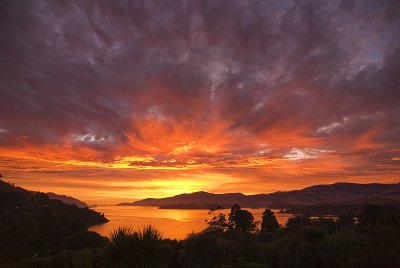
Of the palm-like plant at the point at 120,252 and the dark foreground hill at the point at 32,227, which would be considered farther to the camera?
the dark foreground hill at the point at 32,227

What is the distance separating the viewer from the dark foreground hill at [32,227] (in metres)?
60.6

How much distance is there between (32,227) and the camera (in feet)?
323

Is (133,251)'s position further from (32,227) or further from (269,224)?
(32,227)

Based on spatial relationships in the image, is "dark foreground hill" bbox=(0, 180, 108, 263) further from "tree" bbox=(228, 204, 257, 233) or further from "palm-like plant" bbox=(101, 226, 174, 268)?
"tree" bbox=(228, 204, 257, 233)

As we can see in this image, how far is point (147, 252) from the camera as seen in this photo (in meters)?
22.6

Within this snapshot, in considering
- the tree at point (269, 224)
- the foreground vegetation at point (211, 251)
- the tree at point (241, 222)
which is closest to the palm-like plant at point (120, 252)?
the foreground vegetation at point (211, 251)

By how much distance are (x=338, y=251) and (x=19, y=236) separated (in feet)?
208

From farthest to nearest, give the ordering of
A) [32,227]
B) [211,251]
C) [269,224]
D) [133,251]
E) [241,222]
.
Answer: [32,227]
[241,222]
[269,224]
[211,251]
[133,251]

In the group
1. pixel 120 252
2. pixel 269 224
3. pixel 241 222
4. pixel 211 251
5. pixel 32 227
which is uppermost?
pixel 241 222

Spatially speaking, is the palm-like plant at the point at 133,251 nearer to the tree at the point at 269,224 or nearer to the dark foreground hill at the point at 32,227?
the dark foreground hill at the point at 32,227

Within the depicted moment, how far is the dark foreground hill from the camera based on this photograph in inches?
2387

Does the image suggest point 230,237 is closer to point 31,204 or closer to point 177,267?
point 177,267

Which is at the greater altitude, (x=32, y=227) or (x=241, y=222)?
(x=241, y=222)

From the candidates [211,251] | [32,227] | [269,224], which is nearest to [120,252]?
[211,251]
